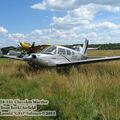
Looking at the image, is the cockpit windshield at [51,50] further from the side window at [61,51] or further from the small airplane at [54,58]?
the side window at [61,51]

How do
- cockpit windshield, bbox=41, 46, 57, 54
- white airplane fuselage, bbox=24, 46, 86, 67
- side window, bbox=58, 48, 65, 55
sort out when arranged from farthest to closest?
1. side window, bbox=58, 48, 65, 55
2. cockpit windshield, bbox=41, 46, 57, 54
3. white airplane fuselage, bbox=24, 46, 86, 67

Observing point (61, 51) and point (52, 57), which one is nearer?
point (52, 57)

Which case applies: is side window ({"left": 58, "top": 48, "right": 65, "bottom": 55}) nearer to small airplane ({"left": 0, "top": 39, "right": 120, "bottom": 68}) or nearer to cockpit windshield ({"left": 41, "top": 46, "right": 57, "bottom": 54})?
small airplane ({"left": 0, "top": 39, "right": 120, "bottom": 68})

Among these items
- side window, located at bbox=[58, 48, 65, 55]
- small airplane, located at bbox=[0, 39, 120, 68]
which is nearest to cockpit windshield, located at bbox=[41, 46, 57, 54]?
small airplane, located at bbox=[0, 39, 120, 68]

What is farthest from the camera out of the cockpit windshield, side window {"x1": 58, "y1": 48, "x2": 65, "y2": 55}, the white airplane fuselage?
side window {"x1": 58, "y1": 48, "x2": 65, "y2": 55}

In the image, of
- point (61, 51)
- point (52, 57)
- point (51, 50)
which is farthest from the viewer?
point (61, 51)

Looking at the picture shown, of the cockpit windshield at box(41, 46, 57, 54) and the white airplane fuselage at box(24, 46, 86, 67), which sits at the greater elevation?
the cockpit windshield at box(41, 46, 57, 54)

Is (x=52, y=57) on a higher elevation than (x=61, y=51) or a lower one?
lower

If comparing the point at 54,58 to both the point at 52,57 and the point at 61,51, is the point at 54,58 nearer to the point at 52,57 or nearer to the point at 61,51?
the point at 52,57

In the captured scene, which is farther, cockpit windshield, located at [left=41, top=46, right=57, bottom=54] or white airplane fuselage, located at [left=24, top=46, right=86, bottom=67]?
cockpit windshield, located at [left=41, top=46, right=57, bottom=54]

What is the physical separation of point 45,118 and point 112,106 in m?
1.56

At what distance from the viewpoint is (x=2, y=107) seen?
7457 millimetres

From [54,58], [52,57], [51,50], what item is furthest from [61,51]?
[52,57]

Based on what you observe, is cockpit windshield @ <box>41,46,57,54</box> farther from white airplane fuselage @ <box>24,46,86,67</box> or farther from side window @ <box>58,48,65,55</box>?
side window @ <box>58,48,65,55</box>
